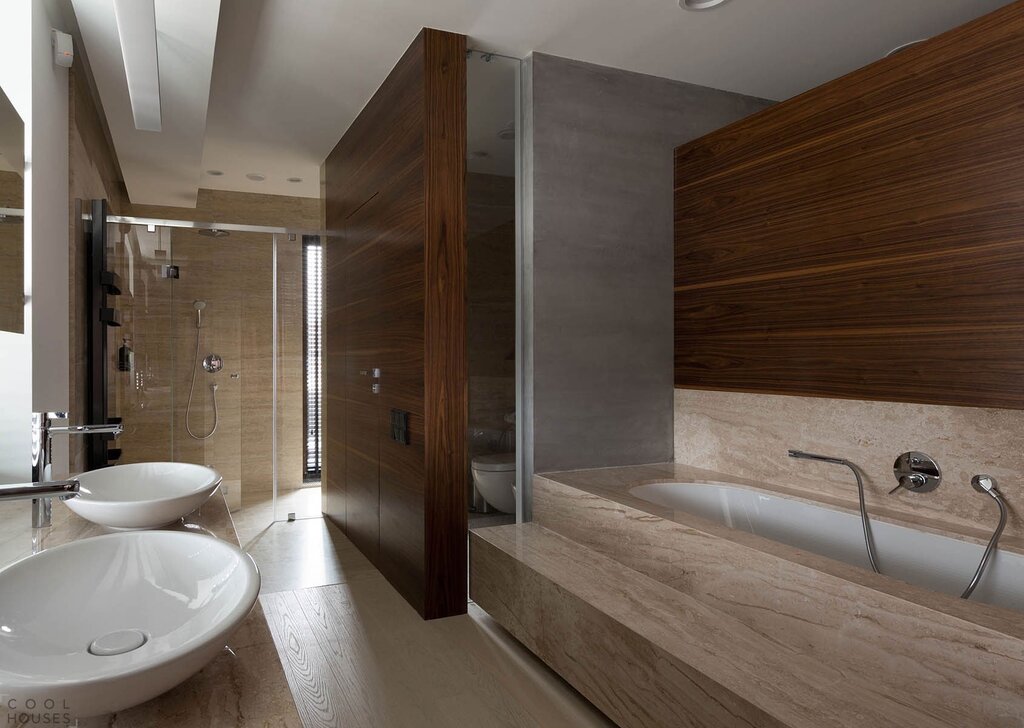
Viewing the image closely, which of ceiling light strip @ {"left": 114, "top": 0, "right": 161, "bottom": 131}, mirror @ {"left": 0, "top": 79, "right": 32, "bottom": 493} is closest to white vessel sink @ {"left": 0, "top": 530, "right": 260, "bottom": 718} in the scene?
mirror @ {"left": 0, "top": 79, "right": 32, "bottom": 493}

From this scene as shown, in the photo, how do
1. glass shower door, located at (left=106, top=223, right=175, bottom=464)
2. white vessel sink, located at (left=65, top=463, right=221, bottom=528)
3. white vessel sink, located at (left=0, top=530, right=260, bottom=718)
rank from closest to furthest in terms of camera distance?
1. white vessel sink, located at (left=0, top=530, right=260, bottom=718)
2. white vessel sink, located at (left=65, top=463, right=221, bottom=528)
3. glass shower door, located at (left=106, top=223, right=175, bottom=464)

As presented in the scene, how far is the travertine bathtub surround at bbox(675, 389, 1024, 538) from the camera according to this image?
214 centimetres

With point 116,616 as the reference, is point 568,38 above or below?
above

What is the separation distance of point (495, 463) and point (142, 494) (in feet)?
4.89

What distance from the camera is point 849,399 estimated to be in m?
2.54

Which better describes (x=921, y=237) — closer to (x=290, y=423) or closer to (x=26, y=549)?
(x=26, y=549)

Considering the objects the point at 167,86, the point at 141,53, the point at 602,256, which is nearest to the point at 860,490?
the point at 602,256

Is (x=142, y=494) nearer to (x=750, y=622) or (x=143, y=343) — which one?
(x=750, y=622)

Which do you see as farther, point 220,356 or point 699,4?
point 220,356

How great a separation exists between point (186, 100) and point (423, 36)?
3.93ft

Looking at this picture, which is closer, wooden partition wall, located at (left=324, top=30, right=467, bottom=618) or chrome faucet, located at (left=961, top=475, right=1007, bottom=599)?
chrome faucet, located at (left=961, top=475, right=1007, bottom=599)

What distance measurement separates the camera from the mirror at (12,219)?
4.23 ft

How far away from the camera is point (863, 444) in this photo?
99.6 inches

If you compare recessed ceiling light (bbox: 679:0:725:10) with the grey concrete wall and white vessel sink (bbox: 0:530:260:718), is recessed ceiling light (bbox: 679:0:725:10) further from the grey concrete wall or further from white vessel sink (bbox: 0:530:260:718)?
white vessel sink (bbox: 0:530:260:718)
